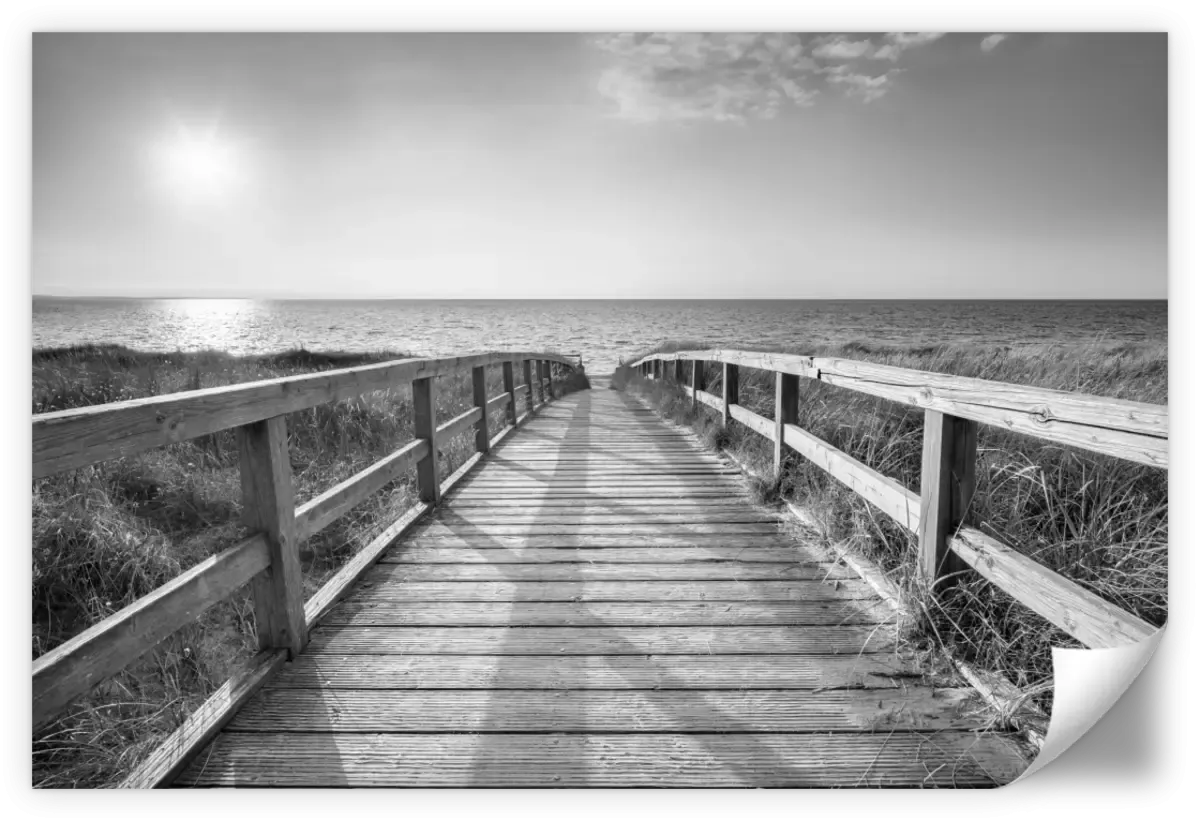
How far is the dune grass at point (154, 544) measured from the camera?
5.77 ft

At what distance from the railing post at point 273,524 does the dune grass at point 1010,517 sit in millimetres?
2327

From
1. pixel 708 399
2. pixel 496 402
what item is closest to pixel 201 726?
pixel 496 402

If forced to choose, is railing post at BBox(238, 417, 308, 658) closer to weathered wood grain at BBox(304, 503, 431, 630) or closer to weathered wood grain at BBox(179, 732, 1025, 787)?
weathered wood grain at BBox(304, 503, 431, 630)

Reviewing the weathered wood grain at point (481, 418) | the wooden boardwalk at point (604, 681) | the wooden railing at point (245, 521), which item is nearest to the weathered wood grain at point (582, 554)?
the wooden boardwalk at point (604, 681)

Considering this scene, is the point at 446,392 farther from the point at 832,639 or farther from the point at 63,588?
the point at 832,639

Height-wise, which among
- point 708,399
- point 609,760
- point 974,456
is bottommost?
point 609,760

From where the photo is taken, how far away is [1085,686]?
137 centimetres

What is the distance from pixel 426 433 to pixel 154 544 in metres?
1.67

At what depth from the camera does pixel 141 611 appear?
1.42m

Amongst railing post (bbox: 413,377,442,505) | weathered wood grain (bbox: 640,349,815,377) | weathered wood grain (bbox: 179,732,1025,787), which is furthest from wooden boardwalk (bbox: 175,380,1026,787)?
weathered wood grain (bbox: 640,349,815,377)

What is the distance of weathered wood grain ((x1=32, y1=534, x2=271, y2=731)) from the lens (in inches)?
46.6

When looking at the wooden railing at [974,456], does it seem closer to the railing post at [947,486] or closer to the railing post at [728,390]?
the railing post at [947,486]

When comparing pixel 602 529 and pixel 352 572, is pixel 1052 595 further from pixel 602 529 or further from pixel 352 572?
pixel 352 572
